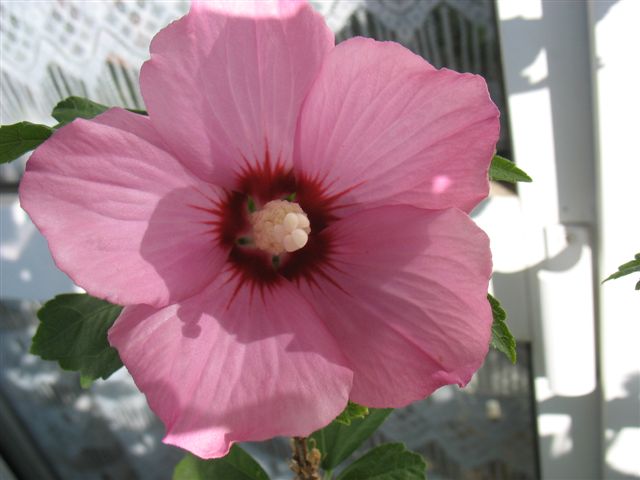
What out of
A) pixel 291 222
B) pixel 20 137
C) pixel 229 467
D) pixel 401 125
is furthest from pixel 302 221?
pixel 229 467

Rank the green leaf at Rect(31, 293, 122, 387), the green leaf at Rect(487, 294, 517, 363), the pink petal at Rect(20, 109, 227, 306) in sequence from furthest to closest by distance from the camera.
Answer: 1. the green leaf at Rect(31, 293, 122, 387)
2. the green leaf at Rect(487, 294, 517, 363)
3. the pink petal at Rect(20, 109, 227, 306)

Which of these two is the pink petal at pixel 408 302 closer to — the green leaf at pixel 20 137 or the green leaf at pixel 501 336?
the green leaf at pixel 501 336

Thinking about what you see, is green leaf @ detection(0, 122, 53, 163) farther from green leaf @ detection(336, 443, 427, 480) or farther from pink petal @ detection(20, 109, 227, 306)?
green leaf @ detection(336, 443, 427, 480)

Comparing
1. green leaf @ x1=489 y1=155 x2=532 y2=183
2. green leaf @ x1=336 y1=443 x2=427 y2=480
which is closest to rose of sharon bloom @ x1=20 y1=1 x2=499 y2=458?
green leaf @ x1=489 y1=155 x2=532 y2=183

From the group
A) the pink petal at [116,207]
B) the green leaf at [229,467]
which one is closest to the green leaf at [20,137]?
the pink petal at [116,207]

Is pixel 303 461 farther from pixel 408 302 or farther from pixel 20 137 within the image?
pixel 20 137

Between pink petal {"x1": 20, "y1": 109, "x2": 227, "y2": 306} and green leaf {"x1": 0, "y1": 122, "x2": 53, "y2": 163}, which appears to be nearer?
pink petal {"x1": 20, "y1": 109, "x2": 227, "y2": 306}

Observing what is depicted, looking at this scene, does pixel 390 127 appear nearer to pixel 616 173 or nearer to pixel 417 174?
pixel 417 174
